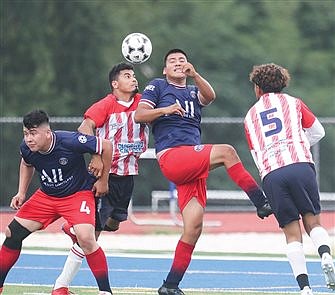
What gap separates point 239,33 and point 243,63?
6.18 ft

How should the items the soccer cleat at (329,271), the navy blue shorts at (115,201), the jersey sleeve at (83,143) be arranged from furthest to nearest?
the navy blue shorts at (115,201)
the jersey sleeve at (83,143)
the soccer cleat at (329,271)

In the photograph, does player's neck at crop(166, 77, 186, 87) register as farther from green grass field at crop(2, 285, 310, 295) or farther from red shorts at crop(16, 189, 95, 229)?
green grass field at crop(2, 285, 310, 295)

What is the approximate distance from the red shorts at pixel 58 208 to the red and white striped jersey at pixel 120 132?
32.3 inches

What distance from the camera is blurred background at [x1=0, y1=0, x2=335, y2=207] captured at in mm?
35656

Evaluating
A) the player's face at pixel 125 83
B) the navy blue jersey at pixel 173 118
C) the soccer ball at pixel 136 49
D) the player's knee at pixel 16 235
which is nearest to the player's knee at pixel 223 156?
the navy blue jersey at pixel 173 118

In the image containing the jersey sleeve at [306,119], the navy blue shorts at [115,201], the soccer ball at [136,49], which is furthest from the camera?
the soccer ball at [136,49]

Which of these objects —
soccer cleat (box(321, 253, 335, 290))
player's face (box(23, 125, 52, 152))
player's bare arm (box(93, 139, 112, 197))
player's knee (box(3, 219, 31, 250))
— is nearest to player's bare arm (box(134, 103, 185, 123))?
player's bare arm (box(93, 139, 112, 197))

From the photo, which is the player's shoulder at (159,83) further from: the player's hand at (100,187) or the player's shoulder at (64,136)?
the player's hand at (100,187)

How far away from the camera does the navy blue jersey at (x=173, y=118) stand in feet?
38.3

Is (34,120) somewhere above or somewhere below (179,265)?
above

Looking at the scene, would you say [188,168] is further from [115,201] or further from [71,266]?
[71,266]

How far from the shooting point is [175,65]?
1187 centimetres

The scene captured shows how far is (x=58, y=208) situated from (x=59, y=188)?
18cm

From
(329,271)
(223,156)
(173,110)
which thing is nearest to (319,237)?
(329,271)
